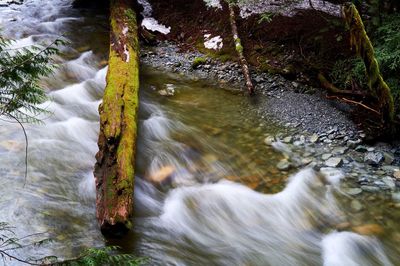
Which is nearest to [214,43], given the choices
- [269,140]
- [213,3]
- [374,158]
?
[213,3]

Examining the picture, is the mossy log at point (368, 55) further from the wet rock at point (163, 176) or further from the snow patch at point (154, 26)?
the snow patch at point (154, 26)

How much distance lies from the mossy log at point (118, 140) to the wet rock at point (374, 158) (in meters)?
2.93

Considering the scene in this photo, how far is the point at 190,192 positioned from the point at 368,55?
2.73 meters

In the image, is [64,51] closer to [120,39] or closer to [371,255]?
[120,39]

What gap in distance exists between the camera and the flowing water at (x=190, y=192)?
12.3 ft

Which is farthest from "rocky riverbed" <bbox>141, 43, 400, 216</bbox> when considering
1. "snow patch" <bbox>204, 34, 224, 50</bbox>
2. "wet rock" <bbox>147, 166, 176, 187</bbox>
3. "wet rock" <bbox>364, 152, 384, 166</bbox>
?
"wet rock" <bbox>147, 166, 176, 187</bbox>

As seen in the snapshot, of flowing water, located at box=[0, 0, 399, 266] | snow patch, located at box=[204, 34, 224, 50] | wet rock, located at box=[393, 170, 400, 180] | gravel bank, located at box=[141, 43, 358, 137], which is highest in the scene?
snow patch, located at box=[204, 34, 224, 50]

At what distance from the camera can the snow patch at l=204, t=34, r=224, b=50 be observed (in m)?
7.71

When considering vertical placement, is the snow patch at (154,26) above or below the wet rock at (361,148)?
above

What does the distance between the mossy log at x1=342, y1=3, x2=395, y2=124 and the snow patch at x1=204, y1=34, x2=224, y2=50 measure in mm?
3232

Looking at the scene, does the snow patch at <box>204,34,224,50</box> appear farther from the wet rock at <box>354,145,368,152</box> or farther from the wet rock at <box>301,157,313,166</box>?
the wet rock at <box>354,145,368,152</box>

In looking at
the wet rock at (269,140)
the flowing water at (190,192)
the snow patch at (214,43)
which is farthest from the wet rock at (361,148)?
the snow patch at (214,43)

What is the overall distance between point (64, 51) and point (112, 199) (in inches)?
215

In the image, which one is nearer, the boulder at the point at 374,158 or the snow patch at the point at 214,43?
the boulder at the point at 374,158
